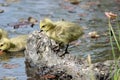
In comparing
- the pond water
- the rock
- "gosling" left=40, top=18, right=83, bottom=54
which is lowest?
the pond water

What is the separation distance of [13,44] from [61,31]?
1.21 m

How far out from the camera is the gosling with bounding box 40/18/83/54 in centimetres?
609

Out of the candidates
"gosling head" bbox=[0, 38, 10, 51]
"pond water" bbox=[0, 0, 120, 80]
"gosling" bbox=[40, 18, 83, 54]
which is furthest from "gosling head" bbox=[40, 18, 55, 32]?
"gosling head" bbox=[0, 38, 10, 51]

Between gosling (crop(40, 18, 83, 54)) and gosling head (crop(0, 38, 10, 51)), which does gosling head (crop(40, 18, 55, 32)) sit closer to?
gosling (crop(40, 18, 83, 54))

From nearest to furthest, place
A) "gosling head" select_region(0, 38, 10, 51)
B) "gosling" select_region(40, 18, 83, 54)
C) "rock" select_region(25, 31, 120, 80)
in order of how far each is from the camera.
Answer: "rock" select_region(25, 31, 120, 80) < "gosling" select_region(40, 18, 83, 54) < "gosling head" select_region(0, 38, 10, 51)

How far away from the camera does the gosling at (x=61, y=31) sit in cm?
609

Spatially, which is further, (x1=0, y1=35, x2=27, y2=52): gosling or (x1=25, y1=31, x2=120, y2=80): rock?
(x1=0, y1=35, x2=27, y2=52): gosling

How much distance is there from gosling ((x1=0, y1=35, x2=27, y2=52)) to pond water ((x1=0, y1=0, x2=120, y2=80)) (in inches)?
6.0

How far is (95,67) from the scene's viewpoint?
5164mm

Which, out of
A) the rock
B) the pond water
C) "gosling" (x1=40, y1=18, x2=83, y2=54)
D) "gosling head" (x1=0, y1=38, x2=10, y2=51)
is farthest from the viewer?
"gosling head" (x1=0, y1=38, x2=10, y2=51)

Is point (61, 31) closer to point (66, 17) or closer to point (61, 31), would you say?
point (61, 31)

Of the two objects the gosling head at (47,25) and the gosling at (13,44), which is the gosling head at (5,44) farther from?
the gosling head at (47,25)

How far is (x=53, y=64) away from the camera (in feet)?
18.8

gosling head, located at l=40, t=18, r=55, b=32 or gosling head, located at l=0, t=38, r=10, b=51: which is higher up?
gosling head, located at l=40, t=18, r=55, b=32
